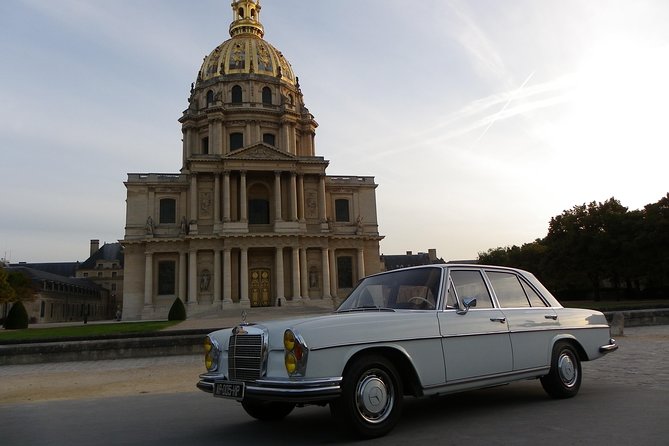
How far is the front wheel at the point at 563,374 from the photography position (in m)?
6.88

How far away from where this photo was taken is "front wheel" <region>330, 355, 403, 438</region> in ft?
16.5

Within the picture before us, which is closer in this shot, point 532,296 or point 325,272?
point 532,296

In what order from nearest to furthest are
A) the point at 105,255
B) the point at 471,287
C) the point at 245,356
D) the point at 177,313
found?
1. the point at 245,356
2. the point at 471,287
3. the point at 177,313
4. the point at 105,255

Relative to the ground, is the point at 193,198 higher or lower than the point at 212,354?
higher

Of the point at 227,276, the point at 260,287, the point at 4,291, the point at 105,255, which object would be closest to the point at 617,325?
the point at 227,276

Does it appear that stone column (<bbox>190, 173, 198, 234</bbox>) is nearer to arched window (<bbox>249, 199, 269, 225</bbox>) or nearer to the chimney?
arched window (<bbox>249, 199, 269, 225</bbox>)

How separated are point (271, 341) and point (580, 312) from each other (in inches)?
187

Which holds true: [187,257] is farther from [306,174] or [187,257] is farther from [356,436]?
[356,436]

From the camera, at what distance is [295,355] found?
5.01 metres

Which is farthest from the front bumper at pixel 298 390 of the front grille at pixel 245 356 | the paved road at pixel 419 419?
the paved road at pixel 419 419

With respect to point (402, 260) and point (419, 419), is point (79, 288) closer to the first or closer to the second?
point (402, 260)

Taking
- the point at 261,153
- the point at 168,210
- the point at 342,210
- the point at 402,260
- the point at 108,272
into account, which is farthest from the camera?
the point at 402,260

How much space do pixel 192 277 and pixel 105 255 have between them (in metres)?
62.9

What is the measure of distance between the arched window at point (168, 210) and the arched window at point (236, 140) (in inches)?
388
